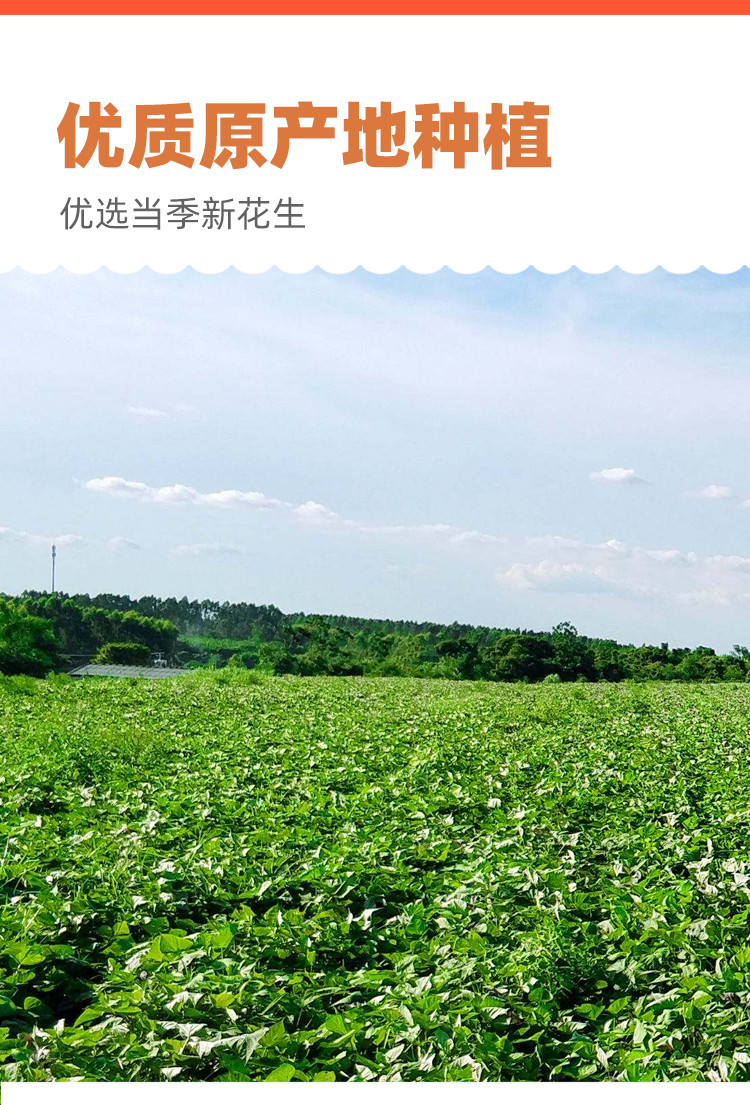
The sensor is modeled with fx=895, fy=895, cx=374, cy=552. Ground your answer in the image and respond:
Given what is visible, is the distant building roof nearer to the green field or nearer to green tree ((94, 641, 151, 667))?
green tree ((94, 641, 151, 667))

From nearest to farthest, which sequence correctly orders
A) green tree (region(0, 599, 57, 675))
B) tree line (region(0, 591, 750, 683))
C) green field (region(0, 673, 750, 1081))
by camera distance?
green field (region(0, 673, 750, 1081)), green tree (region(0, 599, 57, 675)), tree line (region(0, 591, 750, 683))

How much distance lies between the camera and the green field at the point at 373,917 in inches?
95.0

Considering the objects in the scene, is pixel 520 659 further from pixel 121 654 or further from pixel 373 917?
pixel 373 917

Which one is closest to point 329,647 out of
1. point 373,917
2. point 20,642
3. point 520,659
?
point 520,659

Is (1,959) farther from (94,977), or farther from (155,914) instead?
(155,914)

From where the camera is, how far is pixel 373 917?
3422 millimetres

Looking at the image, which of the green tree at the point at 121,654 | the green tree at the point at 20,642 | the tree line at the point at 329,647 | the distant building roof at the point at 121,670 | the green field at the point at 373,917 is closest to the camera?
the green field at the point at 373,917

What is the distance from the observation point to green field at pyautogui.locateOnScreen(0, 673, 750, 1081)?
2.41 metres

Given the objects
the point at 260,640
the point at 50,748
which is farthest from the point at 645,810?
the point at 260,640

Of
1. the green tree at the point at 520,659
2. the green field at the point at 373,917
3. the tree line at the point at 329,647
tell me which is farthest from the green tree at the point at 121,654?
the green field at the point at 373,917

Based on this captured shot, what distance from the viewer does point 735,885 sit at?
376cm

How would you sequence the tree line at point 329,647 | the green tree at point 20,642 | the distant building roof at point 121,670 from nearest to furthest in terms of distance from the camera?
the green tree at point 20,642 < the tree line at point 329,647 < the distant building roof at point 121,670

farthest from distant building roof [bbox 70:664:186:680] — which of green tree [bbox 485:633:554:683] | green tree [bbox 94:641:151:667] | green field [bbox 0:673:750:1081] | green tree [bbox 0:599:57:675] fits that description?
green field [bbox 0:673:750:1081]

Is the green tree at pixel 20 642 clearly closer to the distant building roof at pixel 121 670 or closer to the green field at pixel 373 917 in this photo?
the distant building roof at pixel 121 670
